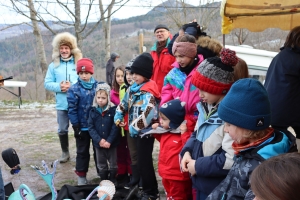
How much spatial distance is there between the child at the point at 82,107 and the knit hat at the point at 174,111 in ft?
4.60

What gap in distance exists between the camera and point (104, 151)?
4027 mm

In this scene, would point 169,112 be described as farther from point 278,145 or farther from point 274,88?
point 278,145

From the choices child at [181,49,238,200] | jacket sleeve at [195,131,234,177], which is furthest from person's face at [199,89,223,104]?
jacket sleeve at [195,131,234,177]

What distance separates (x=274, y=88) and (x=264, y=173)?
5.42 ft

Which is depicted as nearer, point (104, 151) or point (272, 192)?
point (272, 192)

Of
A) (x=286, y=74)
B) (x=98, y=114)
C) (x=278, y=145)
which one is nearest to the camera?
(x=278, y=145)

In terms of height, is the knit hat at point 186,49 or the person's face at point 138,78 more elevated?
the knit hat at point 186,49

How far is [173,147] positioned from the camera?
306 centimetres

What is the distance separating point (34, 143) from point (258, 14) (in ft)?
15.5

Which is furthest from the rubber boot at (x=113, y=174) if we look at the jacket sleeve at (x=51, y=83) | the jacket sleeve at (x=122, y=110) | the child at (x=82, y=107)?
the jacket sleeve at (x=51, y=83)

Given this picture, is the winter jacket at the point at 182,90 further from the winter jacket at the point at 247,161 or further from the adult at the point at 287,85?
the winter jacket at the point at 247,161

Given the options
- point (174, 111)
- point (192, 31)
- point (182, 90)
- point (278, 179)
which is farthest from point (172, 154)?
point (278, 179)

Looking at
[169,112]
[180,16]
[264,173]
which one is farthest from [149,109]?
[180,16]

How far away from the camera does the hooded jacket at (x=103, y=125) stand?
3.93m
